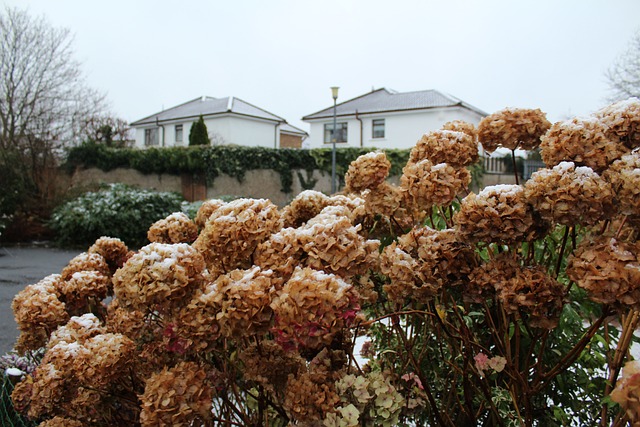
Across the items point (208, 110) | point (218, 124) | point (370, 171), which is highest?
point (208, 110)

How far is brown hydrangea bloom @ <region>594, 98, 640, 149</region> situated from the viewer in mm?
966

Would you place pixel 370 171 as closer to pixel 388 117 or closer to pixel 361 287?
pixel 361 287

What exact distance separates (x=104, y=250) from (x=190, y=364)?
1014 mm

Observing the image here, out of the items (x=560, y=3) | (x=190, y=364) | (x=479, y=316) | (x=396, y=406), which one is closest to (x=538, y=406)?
(x=479, y=316)

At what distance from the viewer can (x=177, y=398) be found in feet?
3.07

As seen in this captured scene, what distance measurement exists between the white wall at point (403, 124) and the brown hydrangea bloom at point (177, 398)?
2033cm

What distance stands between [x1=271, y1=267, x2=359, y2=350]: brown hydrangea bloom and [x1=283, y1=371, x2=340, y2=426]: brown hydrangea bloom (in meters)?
0.13

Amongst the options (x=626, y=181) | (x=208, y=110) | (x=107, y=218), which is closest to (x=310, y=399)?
(x=626, y=181)

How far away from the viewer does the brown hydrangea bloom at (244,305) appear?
0.85 m

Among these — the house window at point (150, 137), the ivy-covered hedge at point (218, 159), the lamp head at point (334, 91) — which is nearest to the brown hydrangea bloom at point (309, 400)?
the lamp head at point (334, 91)

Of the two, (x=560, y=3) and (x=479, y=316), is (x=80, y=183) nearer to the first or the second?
(x=560, y=3)

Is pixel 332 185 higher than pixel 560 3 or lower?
lower

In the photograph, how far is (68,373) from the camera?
116cm

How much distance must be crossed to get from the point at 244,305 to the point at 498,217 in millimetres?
532
